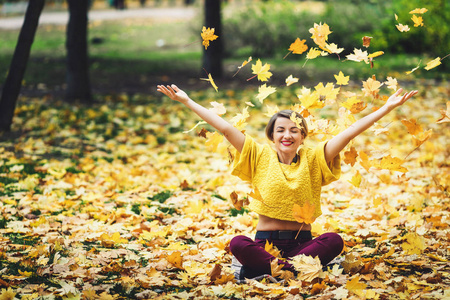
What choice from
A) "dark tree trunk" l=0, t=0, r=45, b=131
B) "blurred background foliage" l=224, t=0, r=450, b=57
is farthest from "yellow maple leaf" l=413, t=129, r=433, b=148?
"blurred background foliage" l=224, t=0, r=450, b=57

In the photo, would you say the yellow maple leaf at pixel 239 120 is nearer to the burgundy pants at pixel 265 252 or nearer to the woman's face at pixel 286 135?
the woman's face at pixel 286 135

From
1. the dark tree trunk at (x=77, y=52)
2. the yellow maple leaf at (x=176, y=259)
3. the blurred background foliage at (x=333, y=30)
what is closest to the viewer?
the yellow maple leaf at (x=176, y=259)

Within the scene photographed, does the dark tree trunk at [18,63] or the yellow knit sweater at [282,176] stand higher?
the dark tree trunk at [18,63]

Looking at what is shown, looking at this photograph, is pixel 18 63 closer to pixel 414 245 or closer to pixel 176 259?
pixel 176 259

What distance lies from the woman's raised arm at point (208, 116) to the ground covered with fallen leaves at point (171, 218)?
1.15ft

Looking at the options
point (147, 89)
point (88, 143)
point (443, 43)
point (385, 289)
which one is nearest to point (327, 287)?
point (385, 289)

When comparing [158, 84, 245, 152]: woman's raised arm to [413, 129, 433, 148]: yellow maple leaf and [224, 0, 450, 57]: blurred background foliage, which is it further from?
[224, 0, 450, 57]: blurred background foliage

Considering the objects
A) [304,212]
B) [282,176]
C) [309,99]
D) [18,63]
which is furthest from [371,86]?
[18,63]

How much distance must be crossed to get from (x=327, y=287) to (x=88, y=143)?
4.61 metres

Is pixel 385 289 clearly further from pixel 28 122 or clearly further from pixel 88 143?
pixel 28 122

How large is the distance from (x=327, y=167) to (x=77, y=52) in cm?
663

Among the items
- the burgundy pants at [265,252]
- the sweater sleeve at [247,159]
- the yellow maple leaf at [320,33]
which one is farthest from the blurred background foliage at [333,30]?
the burgundy pants at [265,252]

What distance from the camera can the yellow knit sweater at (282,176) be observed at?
3016 millimetres

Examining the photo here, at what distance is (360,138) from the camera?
285 inches
